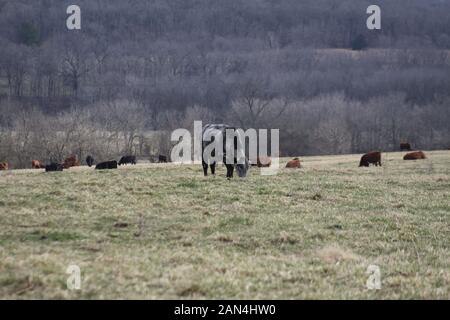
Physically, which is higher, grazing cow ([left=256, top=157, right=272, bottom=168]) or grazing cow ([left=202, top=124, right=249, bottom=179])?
grazing cow ([left=202, top=124, right=249, bottom=179])

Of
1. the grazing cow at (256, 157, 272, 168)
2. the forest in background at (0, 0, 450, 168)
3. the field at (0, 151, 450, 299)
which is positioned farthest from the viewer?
the forest in background at (0, 0, 450, 168)

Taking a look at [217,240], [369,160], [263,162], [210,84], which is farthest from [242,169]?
[210,84]

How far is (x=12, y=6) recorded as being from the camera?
191 m

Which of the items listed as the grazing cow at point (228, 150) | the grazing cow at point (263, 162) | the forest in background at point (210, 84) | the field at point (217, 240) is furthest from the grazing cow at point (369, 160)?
the forest in background at point (210, 84)

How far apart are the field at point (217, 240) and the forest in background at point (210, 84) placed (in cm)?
5354

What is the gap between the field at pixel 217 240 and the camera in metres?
8.44

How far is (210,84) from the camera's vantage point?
466 ft

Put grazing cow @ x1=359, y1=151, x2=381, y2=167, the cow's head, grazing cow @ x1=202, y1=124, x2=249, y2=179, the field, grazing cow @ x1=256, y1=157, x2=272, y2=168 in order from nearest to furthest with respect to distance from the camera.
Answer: the field, grazing cow @ x1=202, y1=124, x2=249, y2=179, the cow's head, grazing cow @ x1=256, y1=157, x2=272, y2=168, grazing cow @ x1=359, y1=151, x2=381, y2=167

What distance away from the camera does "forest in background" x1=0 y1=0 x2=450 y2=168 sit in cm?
8419

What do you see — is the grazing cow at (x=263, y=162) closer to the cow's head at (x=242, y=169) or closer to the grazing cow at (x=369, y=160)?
the grazing cow at (x=369, y=160)

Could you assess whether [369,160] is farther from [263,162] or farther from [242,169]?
[242,169]

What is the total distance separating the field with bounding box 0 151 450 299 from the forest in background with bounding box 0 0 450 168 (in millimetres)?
53537

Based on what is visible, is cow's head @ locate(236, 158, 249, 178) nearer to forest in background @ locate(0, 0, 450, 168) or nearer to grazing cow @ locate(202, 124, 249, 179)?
grazing cow @ locate(202, 124, 249, 179)

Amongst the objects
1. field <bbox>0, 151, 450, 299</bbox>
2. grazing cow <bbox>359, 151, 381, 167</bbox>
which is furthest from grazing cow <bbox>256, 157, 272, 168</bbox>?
field <bbox>0, 151, 450, 299</bbox>
